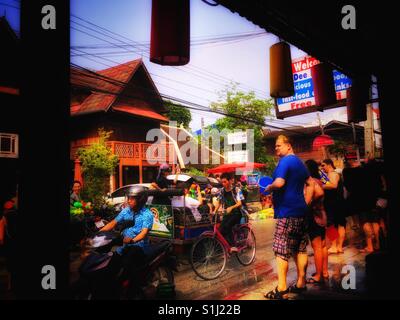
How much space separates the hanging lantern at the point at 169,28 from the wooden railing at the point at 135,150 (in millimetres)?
15785

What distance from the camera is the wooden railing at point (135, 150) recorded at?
59.9 feet

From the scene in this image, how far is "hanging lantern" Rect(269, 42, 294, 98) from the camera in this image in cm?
416

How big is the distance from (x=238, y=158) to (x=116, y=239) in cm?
2260

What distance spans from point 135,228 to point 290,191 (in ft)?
7.23

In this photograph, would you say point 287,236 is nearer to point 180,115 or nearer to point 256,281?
point 256,281

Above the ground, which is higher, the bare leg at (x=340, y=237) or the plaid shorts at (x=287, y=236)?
the plaid shorts at (x=287, y=236)

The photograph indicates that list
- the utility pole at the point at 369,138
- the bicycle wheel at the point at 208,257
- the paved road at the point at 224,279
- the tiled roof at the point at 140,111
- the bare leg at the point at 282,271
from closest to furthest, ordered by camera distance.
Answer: the bare leg at the point at 282,271
the paved road at the point at 224,279
the bicycle wheel at the point at 208,257
the utility pole at the point at 369,138
the tiled roof at the point at 140,111

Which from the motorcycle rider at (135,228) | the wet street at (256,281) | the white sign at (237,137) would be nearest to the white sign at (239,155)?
the white sign at (237,137)

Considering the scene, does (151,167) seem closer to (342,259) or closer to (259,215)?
(259,215)

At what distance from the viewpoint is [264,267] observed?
604cm

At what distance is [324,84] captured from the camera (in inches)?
222

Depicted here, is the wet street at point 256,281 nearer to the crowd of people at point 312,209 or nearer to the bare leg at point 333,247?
the bare leg at point 333,247

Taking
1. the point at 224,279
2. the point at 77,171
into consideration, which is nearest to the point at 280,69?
the point at 224,279

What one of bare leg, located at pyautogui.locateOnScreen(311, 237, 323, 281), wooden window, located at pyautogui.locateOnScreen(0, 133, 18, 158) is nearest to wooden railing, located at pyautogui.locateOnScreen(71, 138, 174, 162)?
wooden window, located at pyautogui.locateOnScreen(0, 133, 18, 158)
